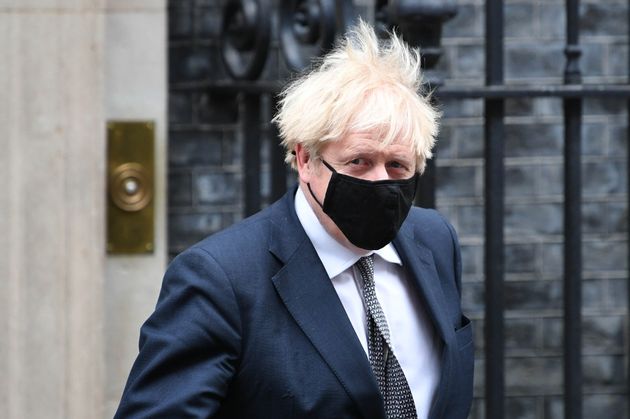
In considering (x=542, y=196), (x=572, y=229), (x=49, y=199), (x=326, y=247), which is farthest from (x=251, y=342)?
(x=542, y=196)

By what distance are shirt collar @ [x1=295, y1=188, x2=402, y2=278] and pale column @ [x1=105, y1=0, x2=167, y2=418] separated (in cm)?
122

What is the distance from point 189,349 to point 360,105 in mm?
516

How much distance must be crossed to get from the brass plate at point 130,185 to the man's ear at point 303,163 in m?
1.21

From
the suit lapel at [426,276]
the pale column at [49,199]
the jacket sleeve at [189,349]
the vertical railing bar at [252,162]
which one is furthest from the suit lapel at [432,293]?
the vertical railing bar at [252,162]

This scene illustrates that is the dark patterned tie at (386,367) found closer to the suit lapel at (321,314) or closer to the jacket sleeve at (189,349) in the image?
the suit lapel at (321,314)

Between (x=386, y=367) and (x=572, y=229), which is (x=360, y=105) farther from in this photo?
(x=572, y=229)

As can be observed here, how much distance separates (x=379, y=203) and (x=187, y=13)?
221cm

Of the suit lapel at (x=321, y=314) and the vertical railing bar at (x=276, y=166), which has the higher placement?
the vertical railing bar at (x=276, y=166)

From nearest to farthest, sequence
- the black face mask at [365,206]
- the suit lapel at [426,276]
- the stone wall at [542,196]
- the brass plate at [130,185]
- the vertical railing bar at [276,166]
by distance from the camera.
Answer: the black face mask at [365,206] < the suit lapel at [426,276] < the brass plate at [130,185] < the vertical railing bar at [276,166] < the stone wall at [542,196]

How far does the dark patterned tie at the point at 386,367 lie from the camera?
250cm

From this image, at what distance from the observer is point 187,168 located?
4.56 metres

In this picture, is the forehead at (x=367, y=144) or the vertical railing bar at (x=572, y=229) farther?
the vertical railing bar at (x=572, y=229)

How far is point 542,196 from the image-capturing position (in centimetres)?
489

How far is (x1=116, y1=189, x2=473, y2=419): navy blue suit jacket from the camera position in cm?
237
